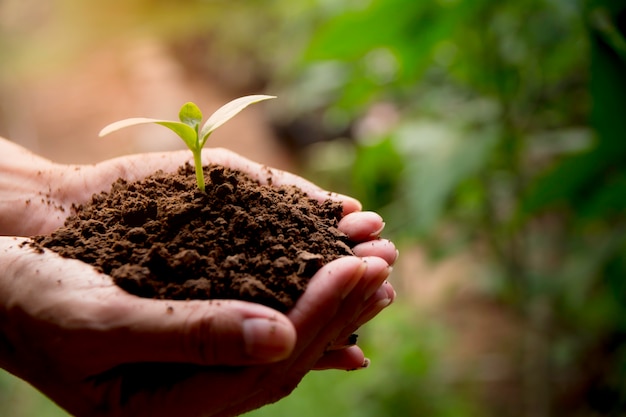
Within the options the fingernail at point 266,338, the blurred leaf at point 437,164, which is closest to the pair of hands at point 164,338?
the fingernail at point 266,338

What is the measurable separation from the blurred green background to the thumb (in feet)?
1.90

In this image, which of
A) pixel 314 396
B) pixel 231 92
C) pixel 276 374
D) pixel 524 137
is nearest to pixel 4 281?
pixel 276 374

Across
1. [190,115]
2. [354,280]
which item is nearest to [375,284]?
[354,280]

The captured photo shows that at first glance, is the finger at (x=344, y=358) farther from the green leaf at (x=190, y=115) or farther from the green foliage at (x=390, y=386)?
the green foliage at (x=390, y=386)

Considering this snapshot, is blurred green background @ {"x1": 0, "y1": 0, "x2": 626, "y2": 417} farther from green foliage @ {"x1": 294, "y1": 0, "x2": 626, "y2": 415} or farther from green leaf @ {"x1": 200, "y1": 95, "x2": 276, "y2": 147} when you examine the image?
green leaf @ {"x1": 200, "y1": 95, "x2": 276, "y2": 147}

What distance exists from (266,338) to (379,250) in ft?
0.70

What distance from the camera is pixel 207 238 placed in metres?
0.65

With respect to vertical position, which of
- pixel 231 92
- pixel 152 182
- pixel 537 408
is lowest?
pixel 537 408

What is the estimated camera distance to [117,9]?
2.20 m

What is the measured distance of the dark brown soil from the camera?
1.93 feet

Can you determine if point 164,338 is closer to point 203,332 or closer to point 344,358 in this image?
point 203,332

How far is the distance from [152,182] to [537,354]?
0.98 meters

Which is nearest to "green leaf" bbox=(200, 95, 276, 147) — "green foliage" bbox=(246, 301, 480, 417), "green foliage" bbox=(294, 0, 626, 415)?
"green foliage" bbox=(294, 0, 626, 415)

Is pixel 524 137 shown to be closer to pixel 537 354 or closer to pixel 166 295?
pixel 537 354
